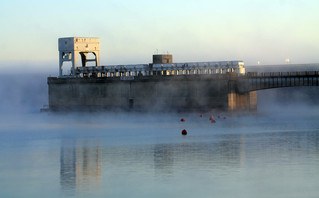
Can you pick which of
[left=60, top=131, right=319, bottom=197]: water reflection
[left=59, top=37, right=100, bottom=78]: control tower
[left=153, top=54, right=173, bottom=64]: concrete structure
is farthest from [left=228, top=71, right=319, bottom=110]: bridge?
[left=60, top=131, right=319, bottom=197]: water reflection

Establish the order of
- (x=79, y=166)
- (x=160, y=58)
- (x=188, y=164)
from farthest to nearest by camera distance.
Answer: (x=160, y=58), (x=79, y=166), (x=188, y=164)

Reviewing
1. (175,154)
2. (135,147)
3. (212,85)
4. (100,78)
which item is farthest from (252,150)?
(100,78)

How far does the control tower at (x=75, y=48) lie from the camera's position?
165m

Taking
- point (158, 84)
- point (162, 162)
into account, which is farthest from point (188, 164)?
point (158, 84)

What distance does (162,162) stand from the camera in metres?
60.8

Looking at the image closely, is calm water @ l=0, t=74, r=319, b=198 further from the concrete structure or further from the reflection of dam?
the concrete structure

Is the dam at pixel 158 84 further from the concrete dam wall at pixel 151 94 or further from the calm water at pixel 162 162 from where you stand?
the calm water at pixel 162 162

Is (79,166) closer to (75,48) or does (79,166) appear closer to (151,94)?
(151,94)

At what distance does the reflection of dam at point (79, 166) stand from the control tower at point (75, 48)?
282ft

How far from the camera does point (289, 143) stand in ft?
249

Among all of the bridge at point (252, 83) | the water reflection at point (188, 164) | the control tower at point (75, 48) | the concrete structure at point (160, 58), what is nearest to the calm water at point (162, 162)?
the water reflection at point (188, 164)

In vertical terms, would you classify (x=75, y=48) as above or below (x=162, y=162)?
above

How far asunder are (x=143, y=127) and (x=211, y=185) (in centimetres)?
5965

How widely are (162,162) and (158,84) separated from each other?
89253mm
